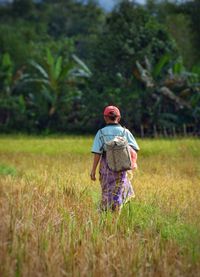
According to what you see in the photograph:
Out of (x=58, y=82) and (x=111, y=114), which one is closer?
(x=111, y=114)

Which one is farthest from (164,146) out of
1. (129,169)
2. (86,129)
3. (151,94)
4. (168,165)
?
(129,169)

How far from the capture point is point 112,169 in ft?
20.3

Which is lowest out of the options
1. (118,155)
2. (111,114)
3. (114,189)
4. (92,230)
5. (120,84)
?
(92,230)

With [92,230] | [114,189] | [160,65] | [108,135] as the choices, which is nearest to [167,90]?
[160,65]

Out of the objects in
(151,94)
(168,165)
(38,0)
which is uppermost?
(38,0)

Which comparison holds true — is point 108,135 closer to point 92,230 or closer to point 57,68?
point 92,230

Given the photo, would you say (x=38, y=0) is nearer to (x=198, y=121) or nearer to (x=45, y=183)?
(x=198, y=121)

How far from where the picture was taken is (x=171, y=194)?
7.26 m

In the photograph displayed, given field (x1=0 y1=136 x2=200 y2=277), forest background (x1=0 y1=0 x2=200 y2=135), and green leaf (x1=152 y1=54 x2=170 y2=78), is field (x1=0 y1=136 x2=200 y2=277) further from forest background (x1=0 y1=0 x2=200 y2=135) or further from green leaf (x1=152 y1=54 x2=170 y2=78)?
green leaf (x1=152 y1=54 x2=170 y2=78)

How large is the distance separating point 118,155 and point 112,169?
171mm

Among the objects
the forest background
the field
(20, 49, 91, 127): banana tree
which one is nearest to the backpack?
the field

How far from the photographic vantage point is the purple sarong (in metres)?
6.24

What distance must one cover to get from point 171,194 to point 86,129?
14632mm

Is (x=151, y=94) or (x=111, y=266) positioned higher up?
(x=151, y=94)
